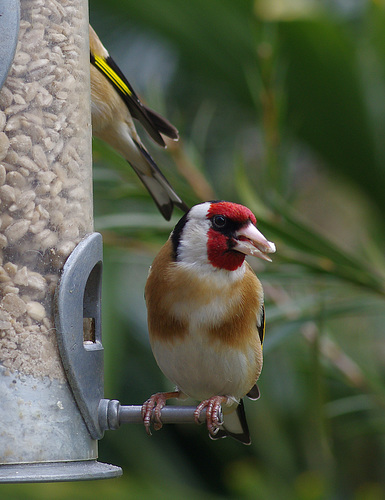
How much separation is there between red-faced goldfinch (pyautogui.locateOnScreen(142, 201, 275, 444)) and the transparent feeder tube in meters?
0.32

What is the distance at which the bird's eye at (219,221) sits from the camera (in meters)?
2.21

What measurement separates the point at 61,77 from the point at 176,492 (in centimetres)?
201

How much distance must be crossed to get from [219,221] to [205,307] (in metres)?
0.24

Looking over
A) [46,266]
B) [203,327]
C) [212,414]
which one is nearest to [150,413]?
[212,414]

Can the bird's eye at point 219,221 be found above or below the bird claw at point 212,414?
above

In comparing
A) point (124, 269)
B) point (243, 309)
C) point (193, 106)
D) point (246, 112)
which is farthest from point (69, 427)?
point (193, 106)

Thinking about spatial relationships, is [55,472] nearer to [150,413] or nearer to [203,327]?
[150,413]

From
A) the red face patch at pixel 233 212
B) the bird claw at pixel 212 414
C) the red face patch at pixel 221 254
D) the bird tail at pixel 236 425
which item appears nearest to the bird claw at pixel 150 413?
the bird claw at pixel 212 414

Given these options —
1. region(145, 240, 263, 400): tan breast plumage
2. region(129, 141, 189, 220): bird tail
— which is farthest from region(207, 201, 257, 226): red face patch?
region(129, 141, 189, 220): bird tail

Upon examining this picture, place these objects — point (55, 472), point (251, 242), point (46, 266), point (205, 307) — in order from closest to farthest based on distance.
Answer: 1. point (55, 472)
2. point (46, 266)
3. point (251, 242)
4. point (205, 307)

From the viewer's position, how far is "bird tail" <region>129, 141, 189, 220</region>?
266 centimetres

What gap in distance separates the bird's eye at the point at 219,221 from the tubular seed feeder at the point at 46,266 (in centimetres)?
32

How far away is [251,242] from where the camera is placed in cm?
214

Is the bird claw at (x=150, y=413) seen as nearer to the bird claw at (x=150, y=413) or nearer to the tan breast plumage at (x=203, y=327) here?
the bird claw at (x=150, y=413)
